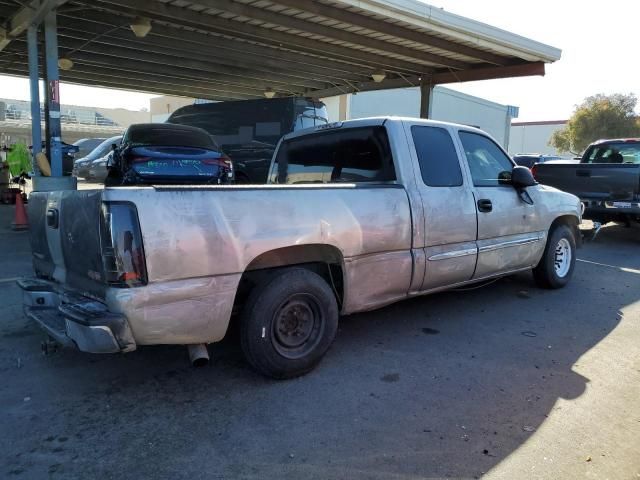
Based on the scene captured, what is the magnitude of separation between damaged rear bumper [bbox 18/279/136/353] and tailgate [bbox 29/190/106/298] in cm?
11

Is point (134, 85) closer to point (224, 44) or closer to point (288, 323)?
point (224, 44)

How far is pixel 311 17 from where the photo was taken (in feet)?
33.8

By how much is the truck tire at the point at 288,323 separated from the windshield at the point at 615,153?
29.7 ft

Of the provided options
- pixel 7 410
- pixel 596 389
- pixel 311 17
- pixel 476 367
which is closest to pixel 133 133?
pixel 311 17

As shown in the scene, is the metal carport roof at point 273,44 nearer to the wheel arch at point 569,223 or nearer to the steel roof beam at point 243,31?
the steel roof beam at point 243,31

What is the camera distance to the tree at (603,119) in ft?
110

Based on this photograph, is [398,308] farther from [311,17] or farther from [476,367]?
[311,17]

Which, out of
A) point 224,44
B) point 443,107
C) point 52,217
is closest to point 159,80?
point 224,44

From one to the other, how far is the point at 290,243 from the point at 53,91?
25.7 ft

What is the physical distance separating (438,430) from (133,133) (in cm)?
790

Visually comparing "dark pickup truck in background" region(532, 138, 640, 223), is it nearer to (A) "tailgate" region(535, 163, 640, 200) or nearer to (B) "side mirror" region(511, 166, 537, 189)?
(A) "tailgate" region(535, 163, 640, 200)

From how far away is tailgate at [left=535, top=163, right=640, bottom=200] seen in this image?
9.15 m

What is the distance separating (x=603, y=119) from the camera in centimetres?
3425

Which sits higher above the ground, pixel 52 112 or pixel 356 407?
pixel 52 112
